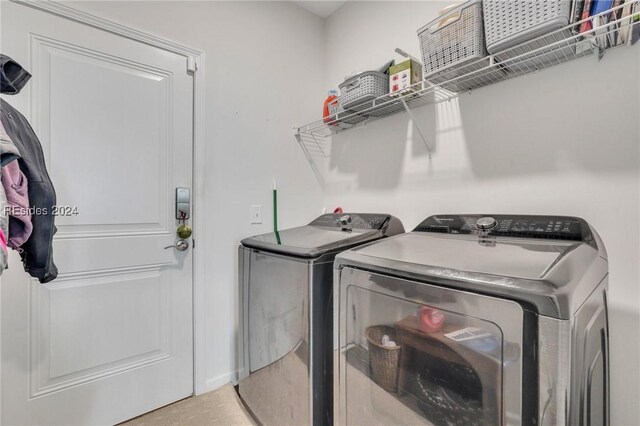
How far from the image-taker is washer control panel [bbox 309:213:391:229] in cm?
172

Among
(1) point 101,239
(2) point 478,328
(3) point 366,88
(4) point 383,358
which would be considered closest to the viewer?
(2) point 478,328

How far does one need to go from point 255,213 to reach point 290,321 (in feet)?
3.06

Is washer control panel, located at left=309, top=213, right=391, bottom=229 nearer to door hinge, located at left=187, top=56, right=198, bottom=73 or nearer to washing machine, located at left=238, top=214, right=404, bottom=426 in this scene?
washing machine, located at left=238, top=214, right=404, bottom=426

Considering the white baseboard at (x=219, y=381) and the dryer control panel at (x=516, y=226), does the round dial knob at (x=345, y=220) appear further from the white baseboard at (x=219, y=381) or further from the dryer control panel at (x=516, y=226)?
the white baseboard at (x=219, y=381)

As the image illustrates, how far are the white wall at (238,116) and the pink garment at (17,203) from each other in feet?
3.10

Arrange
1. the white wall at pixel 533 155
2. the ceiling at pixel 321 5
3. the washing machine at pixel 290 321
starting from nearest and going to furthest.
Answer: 1. the white wall at pixel 533 155
2. the washing machine at pixel 290 321
3. the ceiling at pixel 321 5

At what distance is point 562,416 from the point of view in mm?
646

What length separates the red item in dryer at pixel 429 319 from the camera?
2.77 feet

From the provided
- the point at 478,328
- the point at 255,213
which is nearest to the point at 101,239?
the point at 255,213

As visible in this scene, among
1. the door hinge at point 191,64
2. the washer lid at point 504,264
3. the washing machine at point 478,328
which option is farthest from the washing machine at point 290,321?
the door hinge at point 191,64

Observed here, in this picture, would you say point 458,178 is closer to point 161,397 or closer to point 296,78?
point 296,78

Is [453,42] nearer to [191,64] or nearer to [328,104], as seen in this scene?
[328,104]

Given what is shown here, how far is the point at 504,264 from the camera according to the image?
0.82 meters

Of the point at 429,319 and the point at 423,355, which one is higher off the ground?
the point at 429,319
